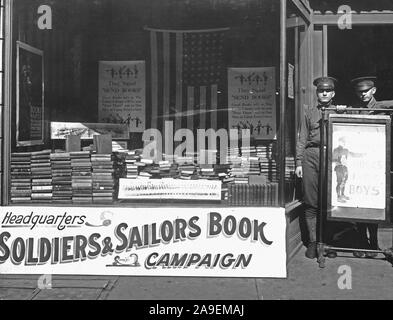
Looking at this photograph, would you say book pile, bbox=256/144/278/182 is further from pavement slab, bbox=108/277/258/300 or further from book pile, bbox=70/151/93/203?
book pile, bbox=70/151/93/203

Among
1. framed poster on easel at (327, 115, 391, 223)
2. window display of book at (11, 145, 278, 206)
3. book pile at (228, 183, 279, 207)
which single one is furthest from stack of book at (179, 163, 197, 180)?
framed poster on easel at (327, 115, 391, 223)

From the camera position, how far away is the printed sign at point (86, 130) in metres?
6.18

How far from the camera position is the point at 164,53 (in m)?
6.64

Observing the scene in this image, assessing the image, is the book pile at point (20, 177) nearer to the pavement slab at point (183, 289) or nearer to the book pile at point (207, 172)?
the pavement slab at point (183, 289)

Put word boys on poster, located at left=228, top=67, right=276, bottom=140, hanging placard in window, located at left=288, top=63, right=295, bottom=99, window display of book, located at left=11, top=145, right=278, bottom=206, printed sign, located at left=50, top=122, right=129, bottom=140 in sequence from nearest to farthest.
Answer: window display of book, located at left=11, top=145, right=278, bottom=206
hanging placard in window, located at left=288, top=63, right=295, bottom=99
printed sign, located at left=50, top=122, right=129, bottom=140
word boys on poster, located at left=228, top=67, right=276, bottom=140

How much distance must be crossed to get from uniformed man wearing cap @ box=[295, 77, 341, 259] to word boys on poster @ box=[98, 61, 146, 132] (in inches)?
78.6

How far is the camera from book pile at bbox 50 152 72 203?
5.43 m

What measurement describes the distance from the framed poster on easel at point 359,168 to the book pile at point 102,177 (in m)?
2.22

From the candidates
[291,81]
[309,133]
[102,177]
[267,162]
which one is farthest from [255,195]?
[102,177]

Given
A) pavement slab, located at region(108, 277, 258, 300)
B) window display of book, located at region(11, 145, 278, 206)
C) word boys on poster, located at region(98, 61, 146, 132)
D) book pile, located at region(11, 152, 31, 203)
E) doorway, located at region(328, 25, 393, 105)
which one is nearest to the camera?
pavement slab, located at region(108, 277, 258, 300)

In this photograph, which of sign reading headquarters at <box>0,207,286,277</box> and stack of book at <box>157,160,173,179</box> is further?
stack of book at <box>157,160,173,179</box>
